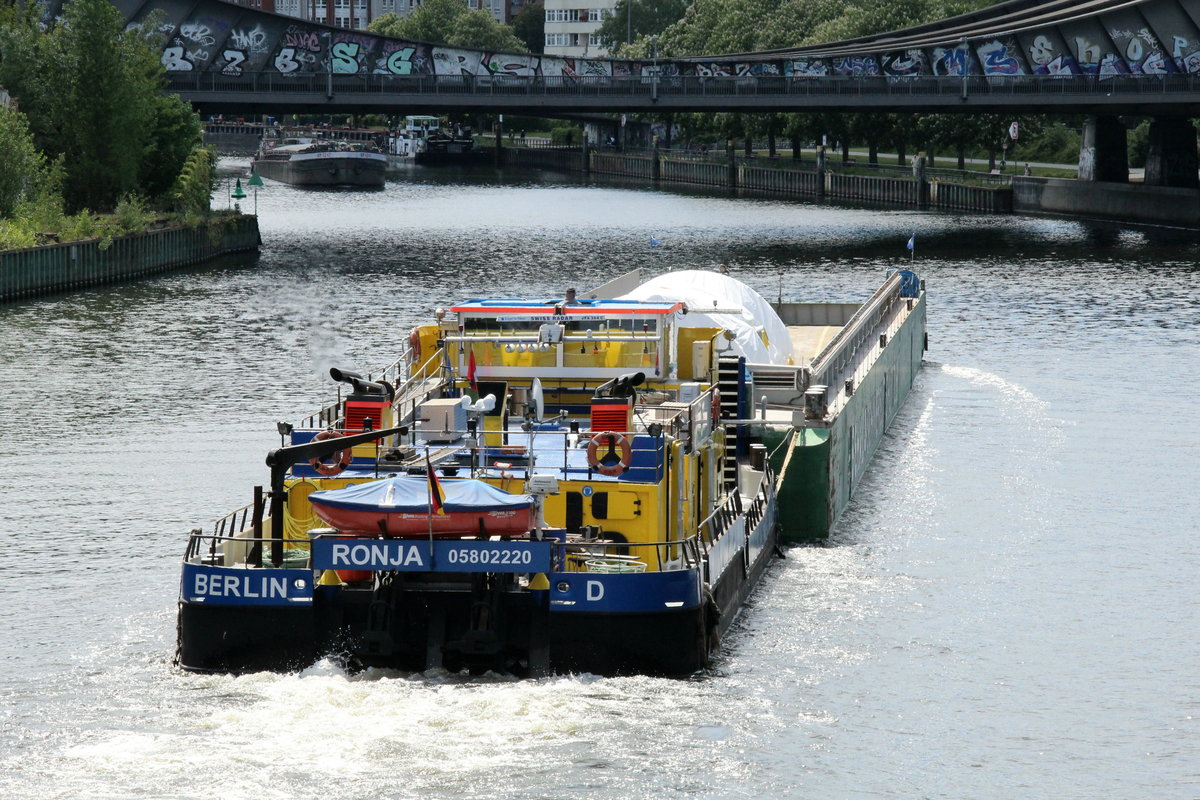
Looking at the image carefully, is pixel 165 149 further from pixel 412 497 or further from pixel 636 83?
pixel 412 497

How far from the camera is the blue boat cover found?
26.7 metres

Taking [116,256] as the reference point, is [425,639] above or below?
below

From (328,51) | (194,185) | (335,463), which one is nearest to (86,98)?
(194,185)

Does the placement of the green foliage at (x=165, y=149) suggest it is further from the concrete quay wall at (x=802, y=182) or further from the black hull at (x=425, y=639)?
the black hull at (x=425, y=639)

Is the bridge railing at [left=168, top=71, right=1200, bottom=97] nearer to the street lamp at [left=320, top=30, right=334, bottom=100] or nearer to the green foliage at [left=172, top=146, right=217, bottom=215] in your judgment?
the street lamp at [left=320, top=30, right=334, bottom=100]

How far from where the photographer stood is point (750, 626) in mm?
32406

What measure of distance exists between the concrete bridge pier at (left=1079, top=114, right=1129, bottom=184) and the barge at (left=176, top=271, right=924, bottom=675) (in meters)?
93.9

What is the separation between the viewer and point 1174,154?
394 feet

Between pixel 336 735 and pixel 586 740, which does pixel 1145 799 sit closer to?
pixel 586 740

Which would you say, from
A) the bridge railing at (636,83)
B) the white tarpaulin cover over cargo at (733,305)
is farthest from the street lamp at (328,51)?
the white tarpaulin cover over cargo at (733,305)

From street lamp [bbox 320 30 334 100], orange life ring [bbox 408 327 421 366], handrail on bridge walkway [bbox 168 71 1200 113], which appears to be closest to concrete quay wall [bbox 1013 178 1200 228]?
handrail on bridge walkway [bbox 168 71 1200 113]

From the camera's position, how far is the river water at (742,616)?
25562 millimetres

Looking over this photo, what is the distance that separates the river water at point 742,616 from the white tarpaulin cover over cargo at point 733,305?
168 inches

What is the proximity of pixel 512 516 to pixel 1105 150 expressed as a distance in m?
106
